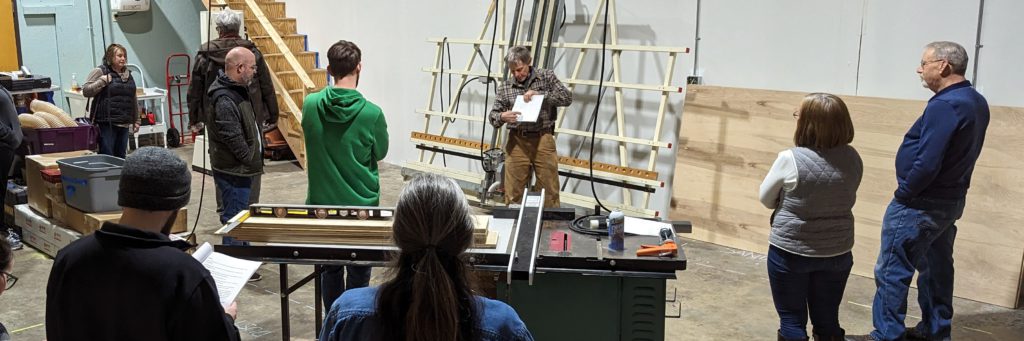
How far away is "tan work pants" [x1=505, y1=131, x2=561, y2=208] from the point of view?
20.5ft

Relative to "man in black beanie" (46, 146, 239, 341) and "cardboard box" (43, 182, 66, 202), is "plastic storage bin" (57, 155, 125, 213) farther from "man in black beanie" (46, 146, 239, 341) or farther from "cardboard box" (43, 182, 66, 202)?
"man in black beanie" (46, 146, 239, 341)

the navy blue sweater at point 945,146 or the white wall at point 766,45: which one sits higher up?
the white wall at point 766,45

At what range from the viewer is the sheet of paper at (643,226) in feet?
11.2

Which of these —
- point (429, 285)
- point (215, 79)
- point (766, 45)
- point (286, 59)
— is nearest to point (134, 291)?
point (429, 285)

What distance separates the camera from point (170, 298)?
6.38 ft

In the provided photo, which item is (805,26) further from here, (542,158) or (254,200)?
(254,200)

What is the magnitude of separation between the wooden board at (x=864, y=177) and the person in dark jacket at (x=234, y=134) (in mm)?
3069

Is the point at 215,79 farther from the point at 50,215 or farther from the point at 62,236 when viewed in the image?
the point at 50,215

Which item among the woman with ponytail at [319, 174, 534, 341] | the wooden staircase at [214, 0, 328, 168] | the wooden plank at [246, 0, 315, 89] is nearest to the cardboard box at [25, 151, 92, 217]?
the wooden staircase at [214, 0, 328, 168]

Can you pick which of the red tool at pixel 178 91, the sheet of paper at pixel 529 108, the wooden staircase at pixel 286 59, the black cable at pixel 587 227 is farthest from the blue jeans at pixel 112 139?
the black cable at pixel 587 227

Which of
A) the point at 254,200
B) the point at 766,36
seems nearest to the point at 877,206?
the point at 766,36

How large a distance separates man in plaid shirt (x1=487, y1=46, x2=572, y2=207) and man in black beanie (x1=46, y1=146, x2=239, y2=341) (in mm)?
4070

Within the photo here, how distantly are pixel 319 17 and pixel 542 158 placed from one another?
15.2 ft

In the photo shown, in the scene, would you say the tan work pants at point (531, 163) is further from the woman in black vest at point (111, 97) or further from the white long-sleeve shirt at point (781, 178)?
the woman in black vest at point (111, 97)
